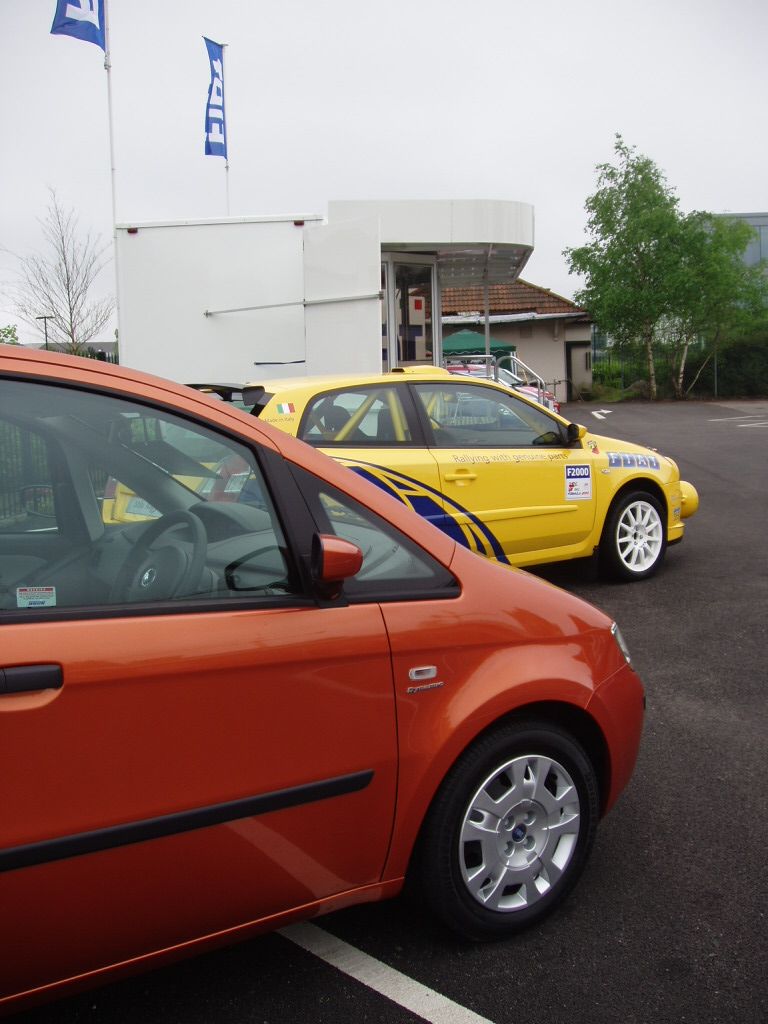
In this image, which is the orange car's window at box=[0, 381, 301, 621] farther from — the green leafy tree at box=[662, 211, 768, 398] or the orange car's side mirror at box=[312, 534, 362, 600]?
the green leafy tree at box=[662, 211, 768, 398]

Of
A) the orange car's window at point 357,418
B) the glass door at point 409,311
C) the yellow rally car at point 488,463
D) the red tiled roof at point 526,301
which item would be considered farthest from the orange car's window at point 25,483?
the red tiled roof at point 526,301

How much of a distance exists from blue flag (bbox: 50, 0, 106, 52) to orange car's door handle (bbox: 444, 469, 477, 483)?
455 inches

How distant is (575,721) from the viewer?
2.92 meters

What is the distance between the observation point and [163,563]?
2340 millimetres

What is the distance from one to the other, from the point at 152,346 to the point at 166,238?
1.15 metres

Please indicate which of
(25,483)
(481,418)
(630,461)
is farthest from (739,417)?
(25,483)

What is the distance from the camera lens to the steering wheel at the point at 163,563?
2256 mm

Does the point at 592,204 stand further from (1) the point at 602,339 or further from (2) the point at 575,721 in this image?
(2) the point at 575,721

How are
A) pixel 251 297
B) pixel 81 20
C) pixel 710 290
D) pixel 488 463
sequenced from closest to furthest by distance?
pixel 488 463 → pixel 251 297 → pixel 81 20 → pixel 710 290

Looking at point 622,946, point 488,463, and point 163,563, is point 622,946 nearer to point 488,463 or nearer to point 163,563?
point 163,563

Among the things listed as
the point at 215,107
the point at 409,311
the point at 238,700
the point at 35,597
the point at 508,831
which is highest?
the point at 215,107

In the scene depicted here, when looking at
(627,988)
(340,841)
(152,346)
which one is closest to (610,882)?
(627,988)

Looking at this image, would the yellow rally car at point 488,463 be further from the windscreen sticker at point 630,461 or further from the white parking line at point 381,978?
the white parking line at point 381,978

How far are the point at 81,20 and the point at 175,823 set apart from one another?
15322 mm
